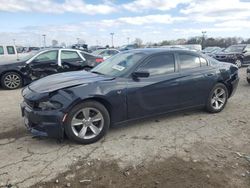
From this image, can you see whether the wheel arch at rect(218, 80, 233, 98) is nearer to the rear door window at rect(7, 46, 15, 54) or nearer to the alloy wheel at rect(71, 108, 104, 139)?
the alloy wheel at rect(71, 108, 104, 139)

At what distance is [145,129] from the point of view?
5129mm

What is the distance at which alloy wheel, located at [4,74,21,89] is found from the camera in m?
9.69

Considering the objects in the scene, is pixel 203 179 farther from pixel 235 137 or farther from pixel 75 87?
pixel 75 87

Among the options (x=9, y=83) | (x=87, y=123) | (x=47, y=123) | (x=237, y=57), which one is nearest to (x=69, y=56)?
(x=9, y=83)

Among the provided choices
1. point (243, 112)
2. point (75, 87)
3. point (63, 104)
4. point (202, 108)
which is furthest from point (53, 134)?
point (243, 112)

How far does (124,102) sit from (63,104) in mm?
1080

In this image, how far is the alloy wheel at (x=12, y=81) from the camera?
969 centimetres

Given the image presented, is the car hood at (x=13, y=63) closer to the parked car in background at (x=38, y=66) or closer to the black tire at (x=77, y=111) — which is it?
the parked car in background at (x=38, y=66)

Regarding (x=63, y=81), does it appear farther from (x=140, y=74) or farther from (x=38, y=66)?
(x=38, y=66)

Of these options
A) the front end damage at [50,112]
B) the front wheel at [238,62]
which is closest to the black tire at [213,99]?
the front end damage at [50,112]

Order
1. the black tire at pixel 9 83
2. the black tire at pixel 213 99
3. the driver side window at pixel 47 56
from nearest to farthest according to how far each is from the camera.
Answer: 1. the black tire at pixel 213 99
2. the black tire at pixel 9 83
3. the driver side window at pixel 47 56

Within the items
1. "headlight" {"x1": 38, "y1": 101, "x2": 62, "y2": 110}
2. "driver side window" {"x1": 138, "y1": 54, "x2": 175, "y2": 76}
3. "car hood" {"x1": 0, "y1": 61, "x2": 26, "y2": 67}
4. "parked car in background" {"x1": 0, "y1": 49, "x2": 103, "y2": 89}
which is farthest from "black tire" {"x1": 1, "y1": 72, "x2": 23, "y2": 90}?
"driver side window" {"x1": 138, "y1": 54, "x2": 175, "y2": 76}

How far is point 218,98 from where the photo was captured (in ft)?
20.4

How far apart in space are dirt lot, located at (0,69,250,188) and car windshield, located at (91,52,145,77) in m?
1.09
